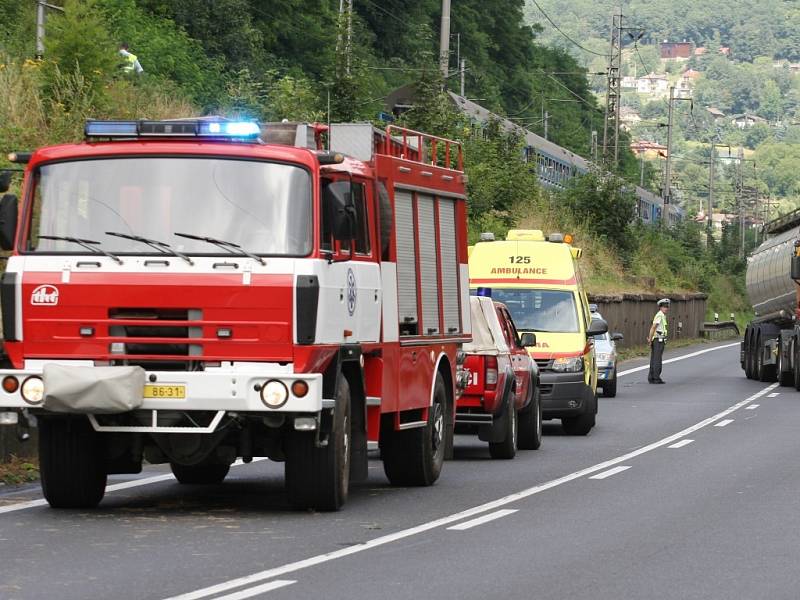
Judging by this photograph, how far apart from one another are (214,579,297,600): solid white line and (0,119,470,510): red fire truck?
2.55m

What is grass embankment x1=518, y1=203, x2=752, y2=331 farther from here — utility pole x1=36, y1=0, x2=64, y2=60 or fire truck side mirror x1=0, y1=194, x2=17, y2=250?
fire truck side mirror x1=0, y1=194, x2=17, y2=250

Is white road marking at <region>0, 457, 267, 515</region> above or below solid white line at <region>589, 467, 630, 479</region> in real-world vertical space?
above

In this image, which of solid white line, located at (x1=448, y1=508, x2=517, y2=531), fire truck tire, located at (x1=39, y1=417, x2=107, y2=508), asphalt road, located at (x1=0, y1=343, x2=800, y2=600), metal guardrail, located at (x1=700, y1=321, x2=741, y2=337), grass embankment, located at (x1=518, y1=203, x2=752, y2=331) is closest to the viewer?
asphalt road, located at (x1=0, y1=343, x2=800, y2=600)

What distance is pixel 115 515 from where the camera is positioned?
1230cm

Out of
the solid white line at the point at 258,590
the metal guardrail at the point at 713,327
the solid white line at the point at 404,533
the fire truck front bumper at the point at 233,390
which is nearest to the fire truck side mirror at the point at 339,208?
the fire truck front bumper at the point at 233,390

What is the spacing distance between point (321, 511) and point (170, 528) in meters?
1.51

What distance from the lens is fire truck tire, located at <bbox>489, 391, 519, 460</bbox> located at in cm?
1828

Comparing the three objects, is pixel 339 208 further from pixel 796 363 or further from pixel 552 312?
pixel 796 363

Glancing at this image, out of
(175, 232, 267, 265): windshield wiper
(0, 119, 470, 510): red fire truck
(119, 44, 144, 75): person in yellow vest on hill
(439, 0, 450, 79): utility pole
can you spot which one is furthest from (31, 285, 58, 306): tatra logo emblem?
(439, 0, 450, 79): utility pole

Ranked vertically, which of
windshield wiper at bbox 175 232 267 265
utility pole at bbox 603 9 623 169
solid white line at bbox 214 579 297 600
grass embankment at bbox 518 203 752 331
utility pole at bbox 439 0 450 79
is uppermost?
utility pole at bbox 603 9 623 169

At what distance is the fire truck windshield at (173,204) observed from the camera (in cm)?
1199

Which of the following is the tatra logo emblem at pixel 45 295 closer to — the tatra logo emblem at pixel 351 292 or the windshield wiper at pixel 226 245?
the windshield wiper at pixel 226 245

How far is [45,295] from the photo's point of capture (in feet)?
39.3

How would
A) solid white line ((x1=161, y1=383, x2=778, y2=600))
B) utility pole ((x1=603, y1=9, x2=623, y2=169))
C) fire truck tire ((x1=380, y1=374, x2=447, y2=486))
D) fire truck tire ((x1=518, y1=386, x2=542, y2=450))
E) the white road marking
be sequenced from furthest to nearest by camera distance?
utility pole ((x1=603, y1=9, x2=623, y2=169)) < fire truck tire ((x1=518, y1=386, x2=542, y2=450)) < fire truck tire ((x1=380, y1=374, x2=447, y2=486)) < the white road marking < solid white line ((x1=161, y1=383, x2=778, y2=600))
